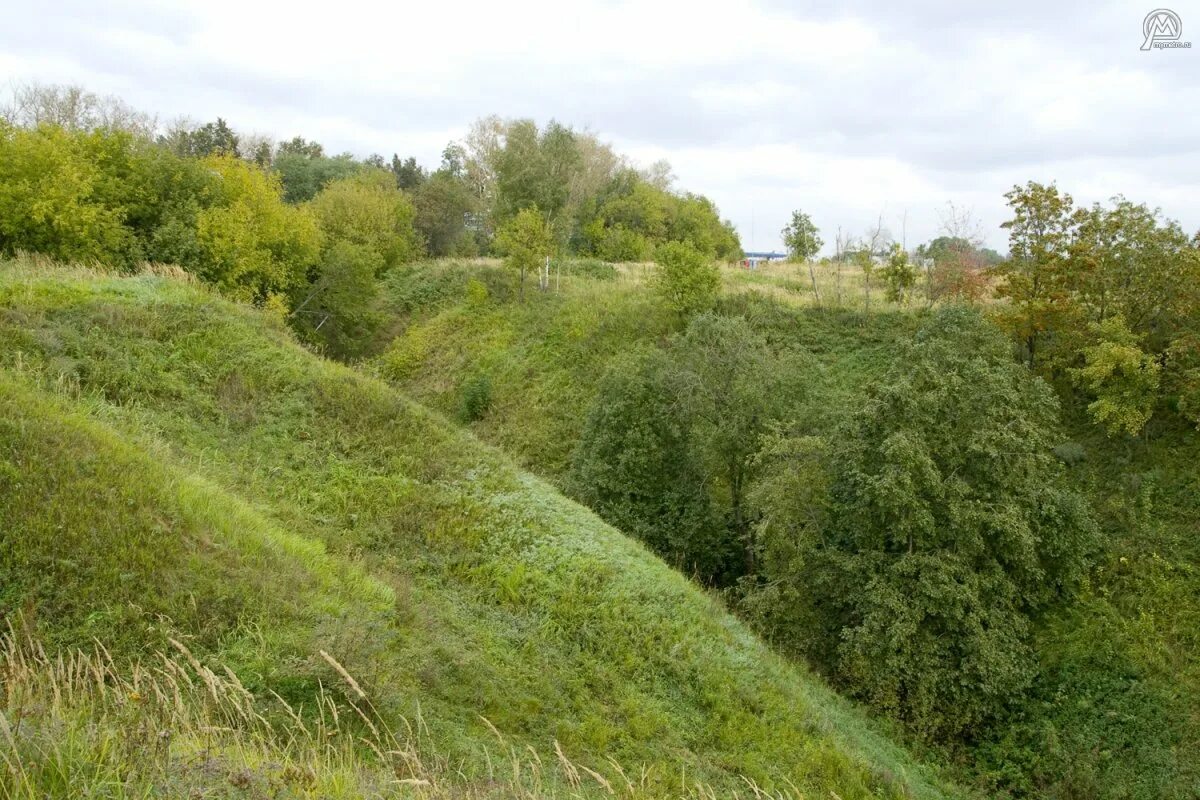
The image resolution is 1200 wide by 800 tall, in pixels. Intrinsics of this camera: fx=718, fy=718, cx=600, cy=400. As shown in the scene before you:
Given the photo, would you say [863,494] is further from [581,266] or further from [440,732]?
[581,266]

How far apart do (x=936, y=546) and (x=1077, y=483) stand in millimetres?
5879

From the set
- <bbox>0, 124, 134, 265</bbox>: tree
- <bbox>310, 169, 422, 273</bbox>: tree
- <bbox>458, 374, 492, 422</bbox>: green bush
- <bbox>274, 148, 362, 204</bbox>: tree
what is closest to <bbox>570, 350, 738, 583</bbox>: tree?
<bbox>458, 374, 492, 422</bbox>: green bush

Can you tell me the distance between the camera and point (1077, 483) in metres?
15.6

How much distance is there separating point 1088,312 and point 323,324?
2375 centimetres

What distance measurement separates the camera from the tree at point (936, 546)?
11.7m

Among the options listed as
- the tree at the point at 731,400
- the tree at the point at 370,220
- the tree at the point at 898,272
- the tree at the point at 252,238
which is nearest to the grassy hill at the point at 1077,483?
the tree at the point at 898,272

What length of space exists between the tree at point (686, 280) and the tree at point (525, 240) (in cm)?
554

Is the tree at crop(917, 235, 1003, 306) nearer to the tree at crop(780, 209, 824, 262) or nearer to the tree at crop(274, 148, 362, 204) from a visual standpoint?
the tree at crop(780, 209, 824, 262)

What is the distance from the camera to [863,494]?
1234cm

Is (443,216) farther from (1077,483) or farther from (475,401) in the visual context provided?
(1077,483)

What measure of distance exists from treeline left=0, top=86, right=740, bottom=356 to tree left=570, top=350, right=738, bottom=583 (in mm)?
10313

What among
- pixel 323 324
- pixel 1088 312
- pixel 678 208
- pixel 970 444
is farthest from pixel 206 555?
pixel 678 208

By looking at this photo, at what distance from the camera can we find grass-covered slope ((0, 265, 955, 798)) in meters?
6.07

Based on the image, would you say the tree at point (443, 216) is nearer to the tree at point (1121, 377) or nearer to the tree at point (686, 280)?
the tree at point (686, 280)
